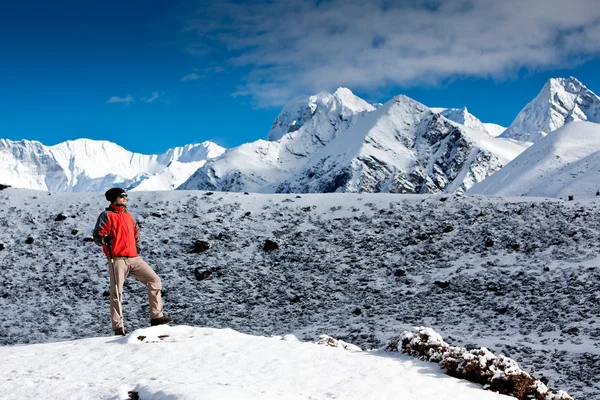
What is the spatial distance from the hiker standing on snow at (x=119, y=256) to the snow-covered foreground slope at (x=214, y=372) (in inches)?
44.3

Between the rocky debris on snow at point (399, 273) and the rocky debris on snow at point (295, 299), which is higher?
the rocky debris on snow at point (399, 273)

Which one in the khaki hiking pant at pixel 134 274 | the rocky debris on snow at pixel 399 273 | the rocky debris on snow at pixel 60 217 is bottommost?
the rocky debris on snow at pixel 399 273

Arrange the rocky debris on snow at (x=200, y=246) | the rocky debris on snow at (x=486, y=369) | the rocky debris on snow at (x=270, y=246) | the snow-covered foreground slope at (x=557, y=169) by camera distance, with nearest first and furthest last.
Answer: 1. the rocky debris on snow at (x=486, y=369)
2. the rocky debris on snow at (x=200, y=246)
3. the rocky debris on snow at (x=270, y=246)
4. the snow-covered foreground slope at (x=557, y=169)

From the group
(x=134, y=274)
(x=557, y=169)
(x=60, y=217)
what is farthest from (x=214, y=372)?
(x=557, y=169)

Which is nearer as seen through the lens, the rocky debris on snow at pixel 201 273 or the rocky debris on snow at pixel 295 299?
the rocky debris on snow at pixel 295 299

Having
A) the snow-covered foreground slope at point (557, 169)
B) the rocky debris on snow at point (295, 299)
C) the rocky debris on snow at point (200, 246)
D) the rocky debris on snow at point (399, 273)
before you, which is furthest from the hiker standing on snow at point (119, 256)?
the snow-covered foreground slope at point (557, 169)

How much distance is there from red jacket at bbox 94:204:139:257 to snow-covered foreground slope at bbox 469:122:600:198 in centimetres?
5605

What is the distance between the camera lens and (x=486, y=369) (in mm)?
8922

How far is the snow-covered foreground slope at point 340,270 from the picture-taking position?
17.8 metres

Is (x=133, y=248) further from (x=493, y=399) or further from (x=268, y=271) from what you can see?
(x=268, y=271)

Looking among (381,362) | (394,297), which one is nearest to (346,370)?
(381,362)

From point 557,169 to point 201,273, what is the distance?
7464 centimetres

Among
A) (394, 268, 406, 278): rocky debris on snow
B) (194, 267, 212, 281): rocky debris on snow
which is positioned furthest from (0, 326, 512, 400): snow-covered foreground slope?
(394, 268, 406, 278): rocky debris on snow

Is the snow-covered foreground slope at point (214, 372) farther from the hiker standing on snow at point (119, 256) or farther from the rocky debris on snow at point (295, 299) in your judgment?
the rocky debris on snow at point (295, 299)
